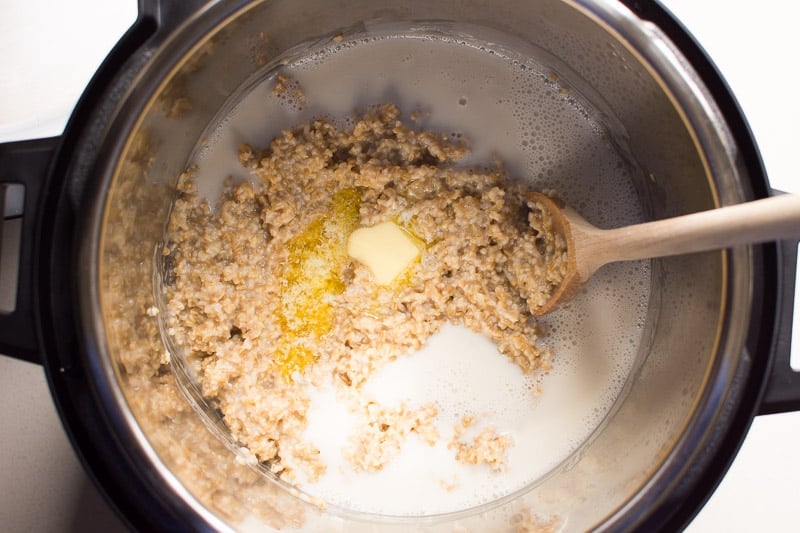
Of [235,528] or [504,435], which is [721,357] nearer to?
[504,435]

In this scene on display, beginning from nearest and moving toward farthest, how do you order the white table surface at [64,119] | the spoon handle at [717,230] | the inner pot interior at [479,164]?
the spoon handle at [717,230] < the inner pot interior at [479,164] < the white table surface at [64,119]

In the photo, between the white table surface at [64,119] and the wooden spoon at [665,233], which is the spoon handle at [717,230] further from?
the white table surface at [64,119]

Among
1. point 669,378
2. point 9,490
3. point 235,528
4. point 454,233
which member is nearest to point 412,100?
point 454,233

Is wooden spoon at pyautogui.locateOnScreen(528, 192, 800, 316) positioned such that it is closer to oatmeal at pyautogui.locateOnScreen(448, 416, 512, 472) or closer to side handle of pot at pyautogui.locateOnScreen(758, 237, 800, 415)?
side handle of pot at pyautogui.locateOnScreen(758, 237, 800, 415)

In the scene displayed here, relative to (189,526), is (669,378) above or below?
above

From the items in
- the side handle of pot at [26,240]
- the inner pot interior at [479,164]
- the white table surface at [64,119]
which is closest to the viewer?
the side handle of pot at [26,240]

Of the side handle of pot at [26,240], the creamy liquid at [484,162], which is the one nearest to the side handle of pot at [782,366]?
the creamy liquid at [484,162]

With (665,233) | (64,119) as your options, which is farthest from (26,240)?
(665,233)
